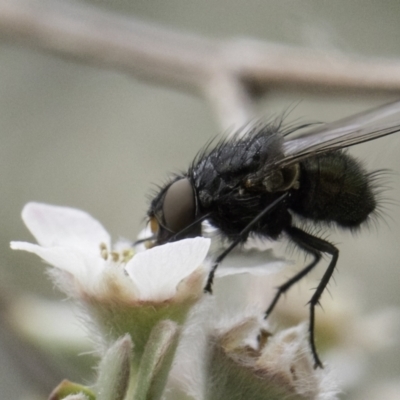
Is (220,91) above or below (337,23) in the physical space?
below

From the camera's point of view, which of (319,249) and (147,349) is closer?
(147,349)

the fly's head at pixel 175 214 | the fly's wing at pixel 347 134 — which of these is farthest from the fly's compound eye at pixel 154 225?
the fly's wing at pixel 347 134

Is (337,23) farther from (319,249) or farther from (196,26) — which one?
(319,249)

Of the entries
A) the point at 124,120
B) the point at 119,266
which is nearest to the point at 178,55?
the point at 119,266

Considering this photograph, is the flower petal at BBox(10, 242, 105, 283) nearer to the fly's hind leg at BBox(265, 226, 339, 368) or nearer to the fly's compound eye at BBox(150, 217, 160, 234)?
the fly's compound eye at BBox(150, 217, 160, 234)

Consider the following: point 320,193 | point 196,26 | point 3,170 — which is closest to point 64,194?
point 3,170

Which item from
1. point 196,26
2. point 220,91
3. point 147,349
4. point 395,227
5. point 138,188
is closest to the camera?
point 147,349
